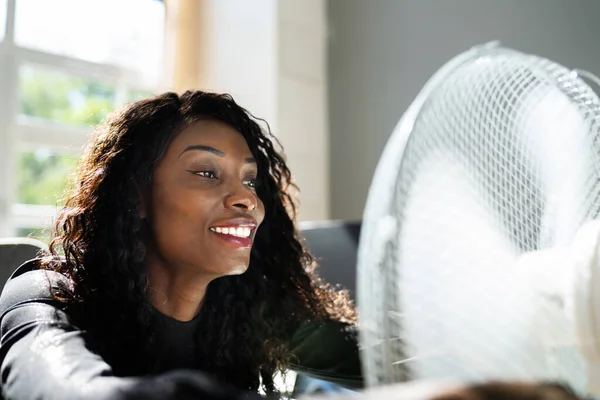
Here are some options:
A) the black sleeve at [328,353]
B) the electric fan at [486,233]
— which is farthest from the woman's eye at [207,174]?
the electric fan at [486,233]

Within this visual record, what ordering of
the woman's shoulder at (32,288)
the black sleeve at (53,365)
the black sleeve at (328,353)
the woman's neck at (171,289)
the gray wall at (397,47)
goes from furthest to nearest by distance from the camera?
the gray wall at (397,47) → the black sleeve at (328,353) → the woman's neck at (171,289) → the woman's shoulder at (32,288) → the black sleeve at (53,365)

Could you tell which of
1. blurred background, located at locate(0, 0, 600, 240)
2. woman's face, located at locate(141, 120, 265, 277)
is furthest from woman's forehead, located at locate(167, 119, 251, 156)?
blurred background, located at locate(0, 0, 600, 240)

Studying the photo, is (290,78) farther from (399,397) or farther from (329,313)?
(399,397)

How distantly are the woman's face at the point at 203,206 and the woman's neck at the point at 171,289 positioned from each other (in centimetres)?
2

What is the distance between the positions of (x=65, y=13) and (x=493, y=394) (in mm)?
2720

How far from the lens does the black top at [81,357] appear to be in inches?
21.8

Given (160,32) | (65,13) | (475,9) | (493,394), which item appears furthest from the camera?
(160,32)

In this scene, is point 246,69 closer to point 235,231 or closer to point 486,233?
point 235,231

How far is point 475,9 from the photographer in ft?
7.86

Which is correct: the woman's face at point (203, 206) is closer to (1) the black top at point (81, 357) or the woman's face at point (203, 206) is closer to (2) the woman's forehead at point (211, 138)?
(2) the woman's forehead at point (211, 138)

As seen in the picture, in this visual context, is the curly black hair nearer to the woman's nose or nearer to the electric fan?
the woman's nose

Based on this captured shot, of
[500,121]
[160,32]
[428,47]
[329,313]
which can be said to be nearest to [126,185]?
[329,313]

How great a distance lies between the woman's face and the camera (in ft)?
3.58

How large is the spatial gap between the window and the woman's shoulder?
4.40 ft
